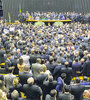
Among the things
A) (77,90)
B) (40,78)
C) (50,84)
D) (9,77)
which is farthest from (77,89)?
(9,77)

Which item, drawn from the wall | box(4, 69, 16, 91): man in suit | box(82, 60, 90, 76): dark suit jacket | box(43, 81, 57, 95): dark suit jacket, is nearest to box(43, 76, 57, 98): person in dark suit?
box(43, 81, 57, 95): dark suit jacket

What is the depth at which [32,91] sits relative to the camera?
427 cm

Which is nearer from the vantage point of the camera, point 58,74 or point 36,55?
point 58,74

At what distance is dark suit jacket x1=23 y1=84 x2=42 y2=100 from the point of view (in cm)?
424

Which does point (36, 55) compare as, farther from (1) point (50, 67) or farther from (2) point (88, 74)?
(2) point (88, 74)

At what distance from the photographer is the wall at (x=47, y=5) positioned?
25531 mm

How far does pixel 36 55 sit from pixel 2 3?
2098 centimetres

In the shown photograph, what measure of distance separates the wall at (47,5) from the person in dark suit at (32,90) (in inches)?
884

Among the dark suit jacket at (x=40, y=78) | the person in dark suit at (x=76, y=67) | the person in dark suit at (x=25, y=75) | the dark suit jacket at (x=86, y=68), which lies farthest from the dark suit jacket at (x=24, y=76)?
the dark suit jacket at (x=86, y=68)

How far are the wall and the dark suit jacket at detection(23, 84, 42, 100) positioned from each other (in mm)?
22462

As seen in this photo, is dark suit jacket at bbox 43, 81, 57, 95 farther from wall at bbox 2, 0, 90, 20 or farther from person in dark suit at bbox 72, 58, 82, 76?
wall at bbox 2, 0, 90, 20

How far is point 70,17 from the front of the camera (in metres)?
20.1

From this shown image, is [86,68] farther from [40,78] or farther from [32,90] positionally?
[32,90]

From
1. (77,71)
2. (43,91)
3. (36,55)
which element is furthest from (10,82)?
(77,71)
